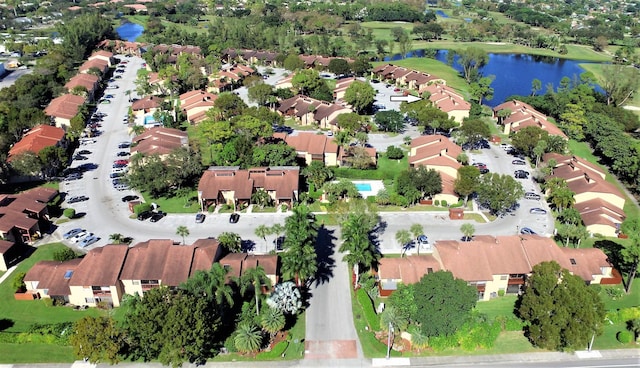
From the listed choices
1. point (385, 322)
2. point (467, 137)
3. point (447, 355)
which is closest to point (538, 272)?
point (447, 355)

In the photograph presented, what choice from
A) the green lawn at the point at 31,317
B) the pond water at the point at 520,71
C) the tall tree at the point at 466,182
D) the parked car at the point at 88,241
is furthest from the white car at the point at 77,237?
the pond water at the point at 520,71

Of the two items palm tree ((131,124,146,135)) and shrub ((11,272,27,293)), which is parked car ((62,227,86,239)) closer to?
shrub ((11,272,27,293))

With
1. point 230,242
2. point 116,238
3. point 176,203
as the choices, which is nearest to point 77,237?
point 116,238

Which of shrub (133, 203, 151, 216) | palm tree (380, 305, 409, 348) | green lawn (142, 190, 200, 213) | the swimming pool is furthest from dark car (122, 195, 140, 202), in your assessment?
palm tree (380, 305, 409, 348)

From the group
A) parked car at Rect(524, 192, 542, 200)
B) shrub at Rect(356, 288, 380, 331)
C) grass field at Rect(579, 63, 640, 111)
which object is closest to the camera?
shrub at Rect(356, 288, 380, 331)

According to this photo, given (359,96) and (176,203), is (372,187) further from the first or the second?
(359,96)
